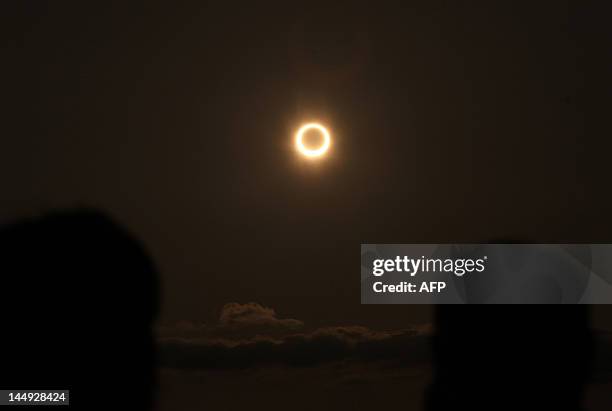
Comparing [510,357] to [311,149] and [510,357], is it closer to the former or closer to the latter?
[510,357]

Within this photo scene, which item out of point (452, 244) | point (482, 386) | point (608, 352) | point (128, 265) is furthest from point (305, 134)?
point (608, 352)

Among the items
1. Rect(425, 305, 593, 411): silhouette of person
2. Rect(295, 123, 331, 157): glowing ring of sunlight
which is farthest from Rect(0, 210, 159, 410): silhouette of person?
Rect(425, 305, 593, 411): silhouette of person

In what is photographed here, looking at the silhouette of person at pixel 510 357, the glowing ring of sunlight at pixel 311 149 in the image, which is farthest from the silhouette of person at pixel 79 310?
the silhouette of person at pixel 510 357

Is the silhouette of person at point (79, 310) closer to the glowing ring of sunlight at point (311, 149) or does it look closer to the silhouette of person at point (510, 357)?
the glowing ring of sunlight at point (311, 149)

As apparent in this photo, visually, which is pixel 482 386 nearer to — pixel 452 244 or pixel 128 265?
pixel 452 244

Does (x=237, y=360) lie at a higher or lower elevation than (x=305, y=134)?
lower

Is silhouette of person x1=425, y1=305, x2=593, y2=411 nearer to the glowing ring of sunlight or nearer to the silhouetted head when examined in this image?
the silhouetted head
